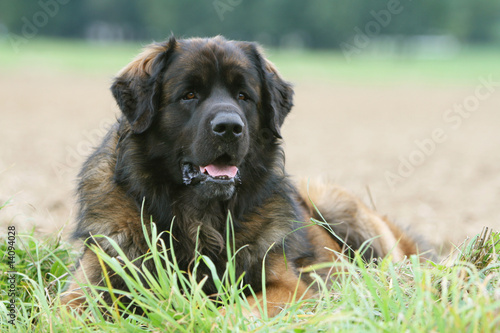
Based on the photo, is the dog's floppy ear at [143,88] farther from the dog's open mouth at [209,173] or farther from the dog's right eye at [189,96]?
the dog's open mouth at [209,173]

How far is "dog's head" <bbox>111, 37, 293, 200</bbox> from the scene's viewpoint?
3.67 m

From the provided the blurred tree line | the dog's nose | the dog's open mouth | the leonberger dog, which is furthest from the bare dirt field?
the blurred tree line

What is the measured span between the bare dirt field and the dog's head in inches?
51.1

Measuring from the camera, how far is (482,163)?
12055mm

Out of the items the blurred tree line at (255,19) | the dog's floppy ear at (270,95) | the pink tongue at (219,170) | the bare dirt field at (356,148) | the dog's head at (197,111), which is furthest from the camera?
the blurred tree line at (255,19)

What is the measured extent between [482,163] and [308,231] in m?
8.58

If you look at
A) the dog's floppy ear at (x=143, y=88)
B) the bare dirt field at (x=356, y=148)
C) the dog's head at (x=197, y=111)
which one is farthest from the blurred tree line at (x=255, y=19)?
the dog's floppy ear at (x=143, y=88)

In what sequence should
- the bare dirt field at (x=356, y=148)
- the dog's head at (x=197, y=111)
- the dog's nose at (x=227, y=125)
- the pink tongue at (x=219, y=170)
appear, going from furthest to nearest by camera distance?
the bare dirt field at (x=356, y=148)
the pink tongue at (x=219, y=170)
the dog's head at (x=197, y=111)
the dog's nose at (x=227, y=125)

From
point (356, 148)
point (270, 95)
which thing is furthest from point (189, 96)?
point (356, 148)

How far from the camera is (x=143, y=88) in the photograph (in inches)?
154

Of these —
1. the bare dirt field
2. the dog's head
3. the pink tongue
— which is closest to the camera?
the dog's head

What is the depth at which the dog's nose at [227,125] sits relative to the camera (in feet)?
11.7

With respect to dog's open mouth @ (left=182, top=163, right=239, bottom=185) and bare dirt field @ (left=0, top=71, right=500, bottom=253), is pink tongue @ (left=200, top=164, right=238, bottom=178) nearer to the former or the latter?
dog's open mouth @ (left=182, top=163, right=239, bottom=185)

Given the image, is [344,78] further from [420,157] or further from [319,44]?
[319,44]
